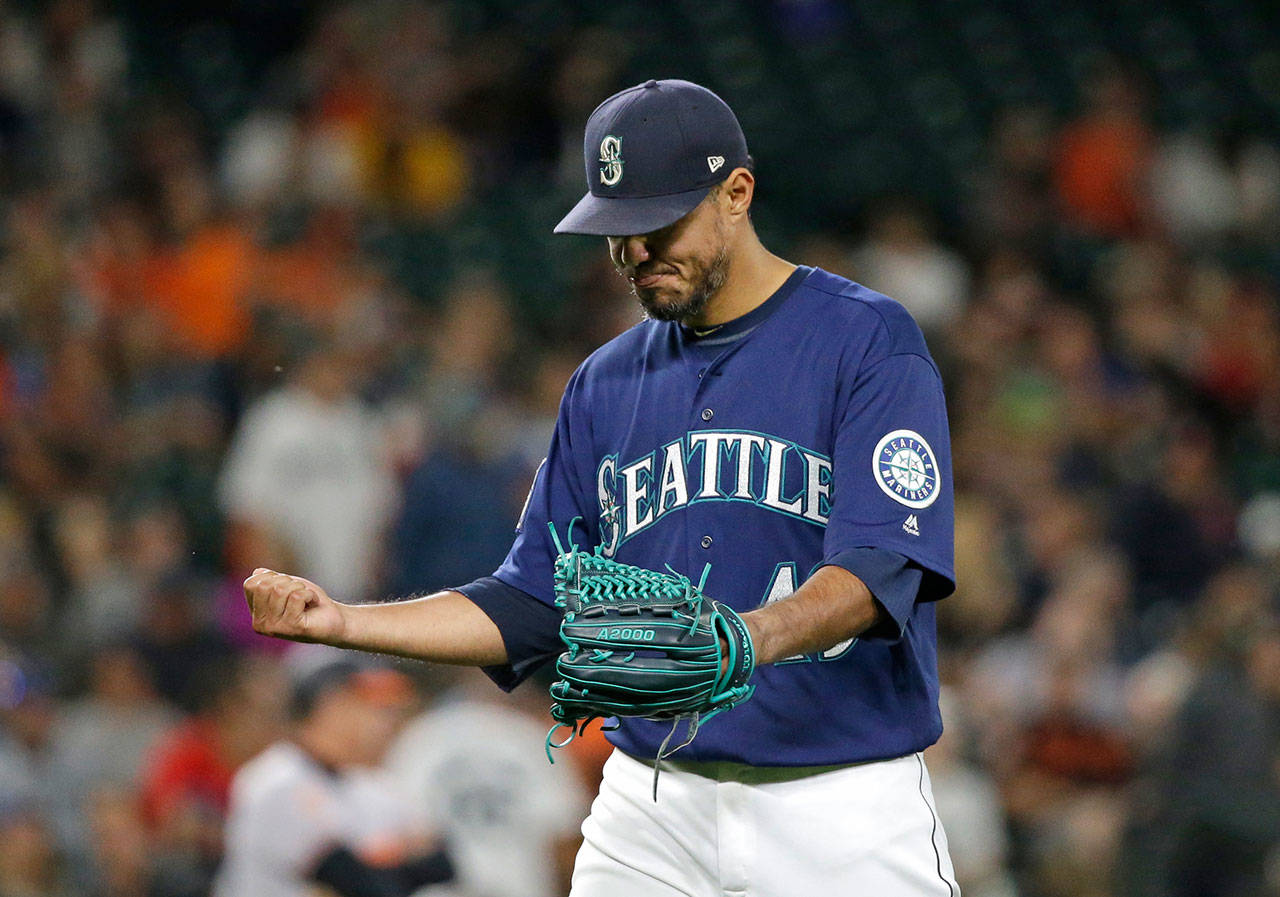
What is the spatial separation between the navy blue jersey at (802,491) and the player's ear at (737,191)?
158 millimetres

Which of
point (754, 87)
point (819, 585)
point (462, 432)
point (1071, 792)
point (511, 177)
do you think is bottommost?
point (1071, 792)

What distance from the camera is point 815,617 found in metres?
2.40

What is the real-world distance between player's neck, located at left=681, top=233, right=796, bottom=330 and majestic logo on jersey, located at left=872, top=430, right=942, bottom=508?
388 mm

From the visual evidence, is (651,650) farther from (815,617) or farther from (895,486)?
(895,486)

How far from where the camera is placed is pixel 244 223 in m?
8.60

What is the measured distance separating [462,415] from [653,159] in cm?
490

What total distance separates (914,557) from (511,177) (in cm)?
767

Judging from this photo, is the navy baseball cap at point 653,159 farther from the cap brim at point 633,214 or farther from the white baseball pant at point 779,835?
the white baseball pant at point 779,835

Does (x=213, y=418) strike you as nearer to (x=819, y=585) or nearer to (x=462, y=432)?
(x=462, y=432)

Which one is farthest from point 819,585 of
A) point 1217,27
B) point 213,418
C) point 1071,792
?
point 1217,27

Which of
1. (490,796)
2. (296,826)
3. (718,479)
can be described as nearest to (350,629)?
(718,479)

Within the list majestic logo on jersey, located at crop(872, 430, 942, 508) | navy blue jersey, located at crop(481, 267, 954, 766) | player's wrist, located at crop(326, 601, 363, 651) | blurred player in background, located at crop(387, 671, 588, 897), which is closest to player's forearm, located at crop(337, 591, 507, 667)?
player's wrist, located at crop(326, 601, 363, 651)

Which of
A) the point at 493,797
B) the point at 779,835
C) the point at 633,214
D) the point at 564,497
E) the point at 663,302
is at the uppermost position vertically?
the point at 633,214

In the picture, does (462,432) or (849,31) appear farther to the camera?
(849,31)
